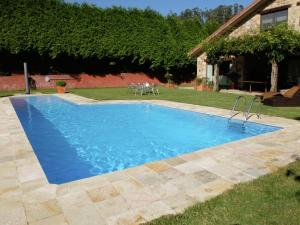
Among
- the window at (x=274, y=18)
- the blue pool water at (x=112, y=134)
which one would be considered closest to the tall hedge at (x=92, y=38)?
the window at (x=274, y=18)

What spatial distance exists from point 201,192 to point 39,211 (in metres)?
Result: 2.06

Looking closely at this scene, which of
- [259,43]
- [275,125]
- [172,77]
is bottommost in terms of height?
[275,125]

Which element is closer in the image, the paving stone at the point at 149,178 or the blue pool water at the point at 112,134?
the paving stone at the point at 149,178

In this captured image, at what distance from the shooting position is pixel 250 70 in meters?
21.0

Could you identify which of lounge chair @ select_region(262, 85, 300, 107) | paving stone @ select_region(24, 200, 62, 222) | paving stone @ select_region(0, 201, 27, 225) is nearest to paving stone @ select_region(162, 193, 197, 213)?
paving stone @ select_region(24, 200, 62, 222)

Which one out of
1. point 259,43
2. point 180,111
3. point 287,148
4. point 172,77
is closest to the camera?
point 287,148

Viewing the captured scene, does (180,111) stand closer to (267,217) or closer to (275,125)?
(275,125)

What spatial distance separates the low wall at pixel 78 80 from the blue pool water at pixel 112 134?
9.09 m

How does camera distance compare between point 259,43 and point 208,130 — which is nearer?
point 208,130

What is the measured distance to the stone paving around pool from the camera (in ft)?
10.4

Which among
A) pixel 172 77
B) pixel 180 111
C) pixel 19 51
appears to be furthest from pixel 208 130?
pixel 172 77

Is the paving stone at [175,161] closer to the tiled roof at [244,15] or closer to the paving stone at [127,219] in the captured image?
the paving stone at [127,219]

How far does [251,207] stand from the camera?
3.27 m

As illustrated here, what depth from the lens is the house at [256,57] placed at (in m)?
17.0
